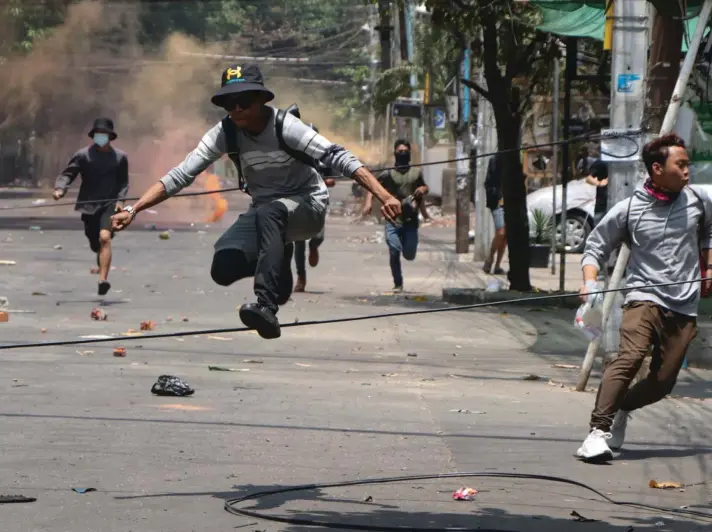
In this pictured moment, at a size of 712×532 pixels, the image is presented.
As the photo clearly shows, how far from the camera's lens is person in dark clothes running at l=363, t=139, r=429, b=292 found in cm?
1709

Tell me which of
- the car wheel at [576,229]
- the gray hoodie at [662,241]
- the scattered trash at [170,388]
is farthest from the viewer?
the car wheel at [576,229]

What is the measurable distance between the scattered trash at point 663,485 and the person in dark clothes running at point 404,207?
1004cm

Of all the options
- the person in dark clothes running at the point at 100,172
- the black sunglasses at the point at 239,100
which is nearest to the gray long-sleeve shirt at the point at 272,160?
the black sunglasses at the point at 239,100

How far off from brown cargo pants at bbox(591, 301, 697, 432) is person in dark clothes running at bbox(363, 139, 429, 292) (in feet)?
30.2

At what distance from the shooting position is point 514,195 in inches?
675

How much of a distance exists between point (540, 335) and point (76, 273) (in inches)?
314

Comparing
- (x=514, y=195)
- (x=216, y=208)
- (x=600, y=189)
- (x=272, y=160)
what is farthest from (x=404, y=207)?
(x=216, y=208)

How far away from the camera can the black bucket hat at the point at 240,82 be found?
23.6 ft

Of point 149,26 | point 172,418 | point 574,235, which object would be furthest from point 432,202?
point 172,418

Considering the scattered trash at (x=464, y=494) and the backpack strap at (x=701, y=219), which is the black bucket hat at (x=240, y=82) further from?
the backpack strap at (x=701, y=219)

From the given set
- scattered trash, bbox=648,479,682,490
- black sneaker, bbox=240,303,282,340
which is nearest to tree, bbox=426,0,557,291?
black sneaker, bbox=240,303,282,340

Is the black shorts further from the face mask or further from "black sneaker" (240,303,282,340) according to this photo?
"black sneaker" (240,303,282,340)

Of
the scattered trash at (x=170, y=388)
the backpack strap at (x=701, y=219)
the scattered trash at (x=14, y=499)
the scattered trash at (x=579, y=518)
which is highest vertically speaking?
the backpack strap at (x=701, y=219)

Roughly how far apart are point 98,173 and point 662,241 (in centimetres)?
923
